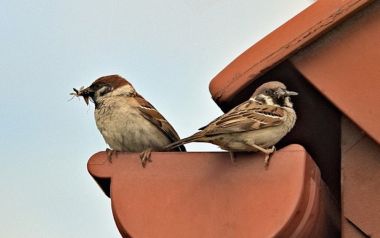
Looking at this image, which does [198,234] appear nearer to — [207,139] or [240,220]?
[240,220]

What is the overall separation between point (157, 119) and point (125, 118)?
6.1 inches

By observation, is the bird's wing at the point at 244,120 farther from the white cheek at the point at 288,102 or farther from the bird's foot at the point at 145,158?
the bird's foot at the point at 145,158

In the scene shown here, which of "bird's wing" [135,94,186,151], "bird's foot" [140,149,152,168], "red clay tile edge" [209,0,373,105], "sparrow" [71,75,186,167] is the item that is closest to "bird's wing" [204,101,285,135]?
"red clay tile edge" [209,0,373,105]

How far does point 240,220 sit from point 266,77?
1.73ft

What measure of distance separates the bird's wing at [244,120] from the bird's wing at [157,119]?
1168 millimetres

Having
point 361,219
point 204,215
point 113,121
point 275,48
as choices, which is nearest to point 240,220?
point 204,215

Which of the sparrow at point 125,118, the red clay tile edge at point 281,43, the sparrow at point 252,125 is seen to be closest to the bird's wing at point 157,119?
the sparrow at point 125,118

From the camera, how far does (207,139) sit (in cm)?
332

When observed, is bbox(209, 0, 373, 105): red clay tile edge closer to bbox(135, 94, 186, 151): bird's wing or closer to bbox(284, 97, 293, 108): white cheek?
bbox(284, 97, 293, 108): white cheek

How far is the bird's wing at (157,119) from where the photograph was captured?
4.54 metres

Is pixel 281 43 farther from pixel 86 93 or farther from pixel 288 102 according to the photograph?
pixel 86 93

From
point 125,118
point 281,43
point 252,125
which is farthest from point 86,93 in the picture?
point 281,43

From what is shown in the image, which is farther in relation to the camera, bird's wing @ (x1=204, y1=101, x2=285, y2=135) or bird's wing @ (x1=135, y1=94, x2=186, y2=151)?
bird's wing @ (x1=135, y1=94, x2=186, y2=151)

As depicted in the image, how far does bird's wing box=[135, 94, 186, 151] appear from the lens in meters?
4.54
